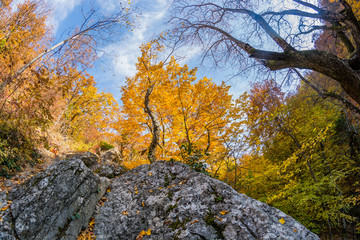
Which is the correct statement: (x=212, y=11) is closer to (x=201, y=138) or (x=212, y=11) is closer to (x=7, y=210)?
(x=201, y=138)

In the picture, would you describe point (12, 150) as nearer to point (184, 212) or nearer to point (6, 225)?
point (6, 225)

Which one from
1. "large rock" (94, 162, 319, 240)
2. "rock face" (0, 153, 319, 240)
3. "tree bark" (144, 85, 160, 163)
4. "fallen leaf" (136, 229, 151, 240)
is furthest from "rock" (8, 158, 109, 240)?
"tree bark" (144, 85, 160, 163)

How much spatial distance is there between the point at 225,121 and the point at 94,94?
1627 centimetres

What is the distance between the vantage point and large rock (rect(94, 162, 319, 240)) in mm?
2529

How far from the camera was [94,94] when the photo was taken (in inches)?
718

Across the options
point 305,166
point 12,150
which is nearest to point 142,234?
point 12,150

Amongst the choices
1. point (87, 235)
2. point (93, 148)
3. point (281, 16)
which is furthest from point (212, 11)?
point (93, 148)

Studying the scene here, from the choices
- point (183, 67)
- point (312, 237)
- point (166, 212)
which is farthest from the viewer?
point (183, 67)

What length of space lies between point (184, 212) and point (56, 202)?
2.69m

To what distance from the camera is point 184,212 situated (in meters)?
3.10

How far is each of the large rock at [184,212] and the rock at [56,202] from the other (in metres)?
0.45

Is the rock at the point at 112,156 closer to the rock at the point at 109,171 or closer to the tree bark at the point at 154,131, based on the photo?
the tree bark at the point at 154,131

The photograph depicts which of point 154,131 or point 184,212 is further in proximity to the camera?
point 154,131

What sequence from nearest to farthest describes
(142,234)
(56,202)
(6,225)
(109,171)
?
(6,225) < (142,234) < (56,202) < (109,171)
